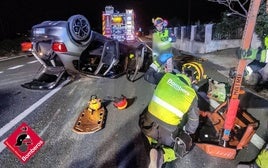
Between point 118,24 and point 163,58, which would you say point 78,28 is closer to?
point 163,58

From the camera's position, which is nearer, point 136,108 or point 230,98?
point 230,98

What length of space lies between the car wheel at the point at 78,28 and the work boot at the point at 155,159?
13.3ft

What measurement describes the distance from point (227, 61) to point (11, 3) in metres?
19.1

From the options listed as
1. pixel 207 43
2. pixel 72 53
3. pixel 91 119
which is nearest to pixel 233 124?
pixel 91 119

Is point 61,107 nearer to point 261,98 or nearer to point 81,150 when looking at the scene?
point 81,150

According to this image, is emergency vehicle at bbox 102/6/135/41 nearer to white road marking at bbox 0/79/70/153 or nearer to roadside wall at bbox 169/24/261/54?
roadside wall at bbox 169/24/261/54

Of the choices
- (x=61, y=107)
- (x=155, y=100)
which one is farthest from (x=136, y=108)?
(x=155, y=100)

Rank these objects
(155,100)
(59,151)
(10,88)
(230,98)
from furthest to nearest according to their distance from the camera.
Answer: (10,88)
(59,151)
(230,98)
(155,100)

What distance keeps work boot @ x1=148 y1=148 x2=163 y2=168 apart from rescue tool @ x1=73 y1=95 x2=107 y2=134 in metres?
1.70

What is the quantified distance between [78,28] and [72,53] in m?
0.61

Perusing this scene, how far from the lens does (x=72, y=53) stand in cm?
635

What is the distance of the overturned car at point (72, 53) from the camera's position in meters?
6.10

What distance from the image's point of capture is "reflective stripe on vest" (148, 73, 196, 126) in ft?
9.18

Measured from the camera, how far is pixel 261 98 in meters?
5.87
